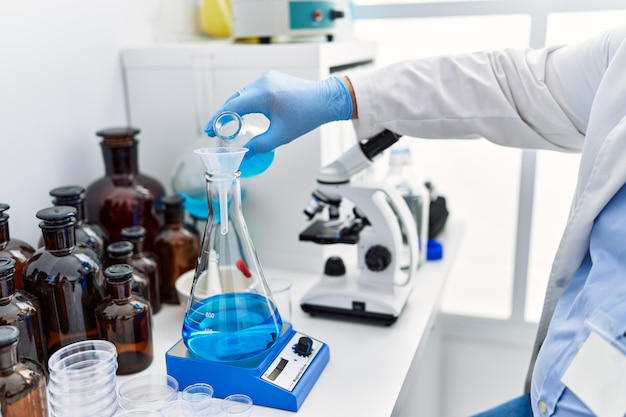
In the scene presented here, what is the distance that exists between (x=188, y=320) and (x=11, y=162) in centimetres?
55

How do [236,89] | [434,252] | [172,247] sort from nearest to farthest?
[172,247]
[236,89]
[434,252]

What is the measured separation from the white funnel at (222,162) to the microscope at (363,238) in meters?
0.28

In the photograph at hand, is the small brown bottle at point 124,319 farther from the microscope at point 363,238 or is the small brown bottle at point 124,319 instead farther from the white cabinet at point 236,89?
the white cabinet at point 236,89

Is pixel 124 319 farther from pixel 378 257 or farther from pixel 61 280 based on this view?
pixel 378 257

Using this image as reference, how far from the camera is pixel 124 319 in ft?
3.31

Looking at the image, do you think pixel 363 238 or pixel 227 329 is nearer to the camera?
pixel 227 329

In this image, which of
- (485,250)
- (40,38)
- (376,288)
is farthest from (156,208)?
(485,250)

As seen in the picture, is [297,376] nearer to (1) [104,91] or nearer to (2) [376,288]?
(2) [376,288]

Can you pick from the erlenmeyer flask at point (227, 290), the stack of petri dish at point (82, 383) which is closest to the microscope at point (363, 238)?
the erlenmeyer flask at point (227, 290)

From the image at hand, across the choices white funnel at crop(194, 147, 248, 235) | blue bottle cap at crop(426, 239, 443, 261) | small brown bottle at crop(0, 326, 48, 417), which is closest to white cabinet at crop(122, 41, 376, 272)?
blue bottle cap at crop(426, 239, 443, 261)

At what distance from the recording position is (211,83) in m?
1.43

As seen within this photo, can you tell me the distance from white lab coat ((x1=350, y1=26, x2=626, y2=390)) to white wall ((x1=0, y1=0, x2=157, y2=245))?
0.66m

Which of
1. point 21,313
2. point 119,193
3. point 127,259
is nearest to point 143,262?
point 127,259

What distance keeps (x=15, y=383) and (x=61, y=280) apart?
23 cm
